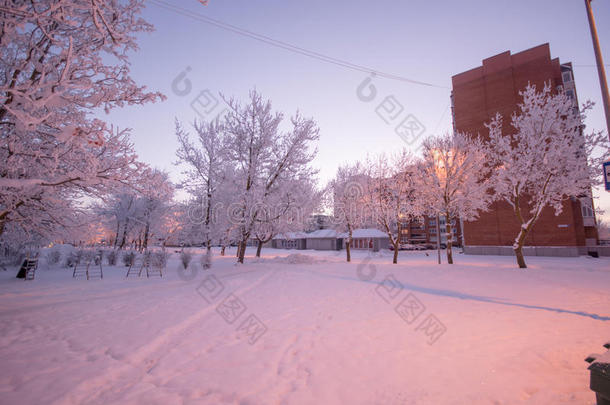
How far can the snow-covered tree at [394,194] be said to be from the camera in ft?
70.9

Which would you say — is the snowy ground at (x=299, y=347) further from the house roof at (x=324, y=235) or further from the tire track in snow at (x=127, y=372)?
the house roof at (x=324, y=235)

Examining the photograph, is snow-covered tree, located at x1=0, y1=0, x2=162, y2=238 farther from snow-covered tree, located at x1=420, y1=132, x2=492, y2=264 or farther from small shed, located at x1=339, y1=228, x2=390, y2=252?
small shed, located at x1=339, y1=228, x2=390, y2=252

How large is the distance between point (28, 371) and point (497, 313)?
30.0 feet

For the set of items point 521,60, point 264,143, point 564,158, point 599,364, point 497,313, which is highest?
point 521,60

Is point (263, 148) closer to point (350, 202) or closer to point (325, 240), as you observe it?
point (350, 202)

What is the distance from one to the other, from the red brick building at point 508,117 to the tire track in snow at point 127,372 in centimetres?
3397

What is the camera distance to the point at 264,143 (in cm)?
1675

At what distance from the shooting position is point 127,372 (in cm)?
354

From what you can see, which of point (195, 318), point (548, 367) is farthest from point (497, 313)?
point (195, 318)

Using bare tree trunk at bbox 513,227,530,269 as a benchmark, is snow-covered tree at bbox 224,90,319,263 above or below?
above

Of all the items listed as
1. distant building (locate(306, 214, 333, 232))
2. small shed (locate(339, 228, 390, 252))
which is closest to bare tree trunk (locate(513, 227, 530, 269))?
Result: distant building (locate(306, 214, 333, 232))

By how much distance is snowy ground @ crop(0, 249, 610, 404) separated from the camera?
3051mm

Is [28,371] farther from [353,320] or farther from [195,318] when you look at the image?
[353,320]

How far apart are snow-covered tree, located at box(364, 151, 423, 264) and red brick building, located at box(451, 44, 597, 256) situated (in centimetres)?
1299
